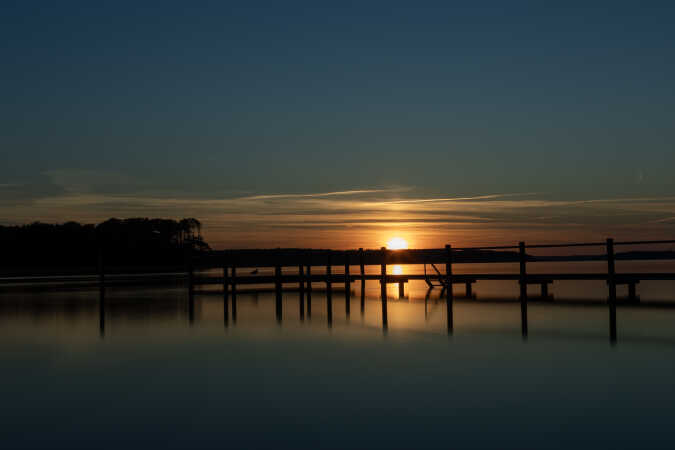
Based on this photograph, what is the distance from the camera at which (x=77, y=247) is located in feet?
411

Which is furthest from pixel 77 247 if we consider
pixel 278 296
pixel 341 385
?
pixel 341 385

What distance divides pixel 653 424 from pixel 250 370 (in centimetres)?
733

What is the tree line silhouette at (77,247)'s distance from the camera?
12075cm

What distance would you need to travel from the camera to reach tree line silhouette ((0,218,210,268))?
121 meters

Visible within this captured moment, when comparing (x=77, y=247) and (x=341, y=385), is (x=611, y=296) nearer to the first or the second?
(x=341, y=385)

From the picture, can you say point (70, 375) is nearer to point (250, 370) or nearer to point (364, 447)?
point (250, 370)

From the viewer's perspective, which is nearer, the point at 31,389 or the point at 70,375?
the point at 31,389

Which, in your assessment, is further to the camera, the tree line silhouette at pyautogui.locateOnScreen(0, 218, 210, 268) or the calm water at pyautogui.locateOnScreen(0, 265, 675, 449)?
the tree line silhouette at pyautogui.locateOnScreen(0, 218, 210, 268)

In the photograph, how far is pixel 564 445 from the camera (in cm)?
811

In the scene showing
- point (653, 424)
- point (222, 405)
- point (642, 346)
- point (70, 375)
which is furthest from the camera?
point (642, 346)

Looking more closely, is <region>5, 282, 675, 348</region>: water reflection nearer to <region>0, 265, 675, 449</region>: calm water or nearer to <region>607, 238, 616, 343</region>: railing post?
<region>607, 238, 616, 343</region>: railing post

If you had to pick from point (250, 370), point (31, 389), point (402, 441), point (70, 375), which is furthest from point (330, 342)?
point (402, 441)

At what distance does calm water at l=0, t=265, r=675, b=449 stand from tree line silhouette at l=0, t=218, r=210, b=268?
101073 millimetres

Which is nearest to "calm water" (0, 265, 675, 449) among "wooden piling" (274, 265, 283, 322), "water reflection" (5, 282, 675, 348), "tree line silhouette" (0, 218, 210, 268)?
"water reflection" (5, 282, 675, 348)
